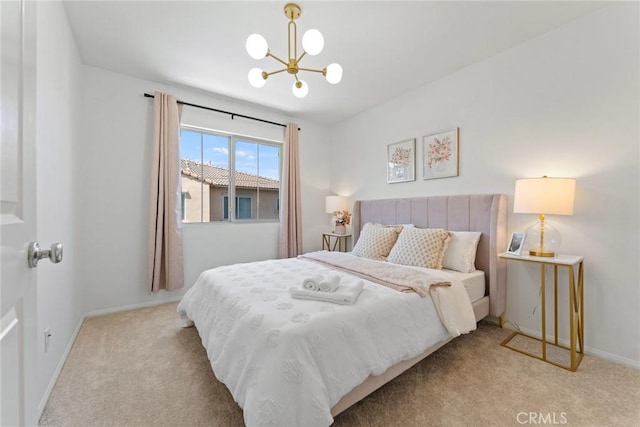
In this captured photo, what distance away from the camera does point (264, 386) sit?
1.12 meters

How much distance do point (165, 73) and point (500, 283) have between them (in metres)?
3.99

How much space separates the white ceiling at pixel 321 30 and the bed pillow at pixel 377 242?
1731 mm

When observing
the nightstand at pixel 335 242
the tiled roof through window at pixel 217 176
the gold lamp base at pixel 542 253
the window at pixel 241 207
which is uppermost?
the tiled roof through window at pixel 217 176

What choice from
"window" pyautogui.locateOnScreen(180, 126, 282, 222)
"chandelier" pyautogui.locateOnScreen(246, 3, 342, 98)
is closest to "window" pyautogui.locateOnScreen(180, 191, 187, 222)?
"window" pyautogui.locateOnScreen(180, 126, 282, 222)

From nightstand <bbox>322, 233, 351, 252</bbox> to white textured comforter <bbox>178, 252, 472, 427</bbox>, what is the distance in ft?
7.48

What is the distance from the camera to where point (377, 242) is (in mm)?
2928

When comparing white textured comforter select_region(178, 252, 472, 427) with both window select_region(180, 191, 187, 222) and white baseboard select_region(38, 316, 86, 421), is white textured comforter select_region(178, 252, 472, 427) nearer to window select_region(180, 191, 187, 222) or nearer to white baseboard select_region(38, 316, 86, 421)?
white baseboard select_region(38, 316, 86, 421)

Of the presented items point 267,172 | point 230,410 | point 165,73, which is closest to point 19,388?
point 230,410

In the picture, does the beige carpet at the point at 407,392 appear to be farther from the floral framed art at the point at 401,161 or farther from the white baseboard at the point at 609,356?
the floral framed art at the point at 401,161

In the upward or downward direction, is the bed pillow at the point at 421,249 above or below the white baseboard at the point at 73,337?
above

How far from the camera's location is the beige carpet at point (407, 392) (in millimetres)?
1421

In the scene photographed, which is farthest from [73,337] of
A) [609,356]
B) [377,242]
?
[609,356]

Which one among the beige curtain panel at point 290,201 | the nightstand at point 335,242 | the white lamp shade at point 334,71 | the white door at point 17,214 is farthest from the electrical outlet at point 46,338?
the nightstand at point 335,242

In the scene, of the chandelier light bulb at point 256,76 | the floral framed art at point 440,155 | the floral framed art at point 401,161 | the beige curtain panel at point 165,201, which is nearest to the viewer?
the chandelier light bulb at point 256,76
